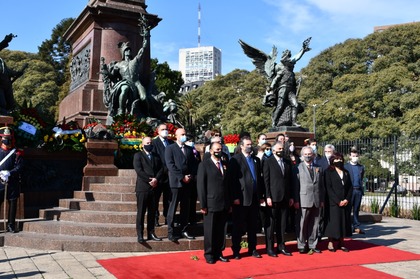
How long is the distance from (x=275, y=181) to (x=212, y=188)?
50.5 inches

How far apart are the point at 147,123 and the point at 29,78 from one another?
41325 millimetres

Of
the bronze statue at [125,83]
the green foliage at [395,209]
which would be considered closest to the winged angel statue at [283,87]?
the bronze statue at [125,83]

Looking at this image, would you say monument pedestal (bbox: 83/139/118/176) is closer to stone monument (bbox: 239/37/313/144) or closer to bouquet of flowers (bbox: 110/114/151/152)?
bouquet of flowers (bbox: 110/114/151/152)

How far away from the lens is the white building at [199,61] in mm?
190750

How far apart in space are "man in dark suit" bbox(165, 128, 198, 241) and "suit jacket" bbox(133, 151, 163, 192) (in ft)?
0.64

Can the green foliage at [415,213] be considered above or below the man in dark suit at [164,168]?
below

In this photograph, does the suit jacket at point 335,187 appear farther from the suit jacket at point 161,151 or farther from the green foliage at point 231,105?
the green foliage at point 231,105

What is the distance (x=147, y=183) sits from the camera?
805 centimetres

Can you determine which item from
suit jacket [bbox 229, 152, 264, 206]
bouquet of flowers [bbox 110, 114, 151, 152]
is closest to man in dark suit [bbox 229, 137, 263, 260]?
suit jacket [bbox 229, 152, 264, 206]

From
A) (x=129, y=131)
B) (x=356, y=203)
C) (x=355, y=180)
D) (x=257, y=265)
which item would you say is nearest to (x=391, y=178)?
(x=356, y=203)

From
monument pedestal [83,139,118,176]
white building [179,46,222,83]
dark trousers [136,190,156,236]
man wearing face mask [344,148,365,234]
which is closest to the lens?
dark trousers [136,190,156,236]

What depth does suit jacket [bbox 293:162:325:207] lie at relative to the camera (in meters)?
8.30

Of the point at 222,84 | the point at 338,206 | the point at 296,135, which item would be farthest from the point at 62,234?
the point at 222,84

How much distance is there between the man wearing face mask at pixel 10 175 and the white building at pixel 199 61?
180259 mm
